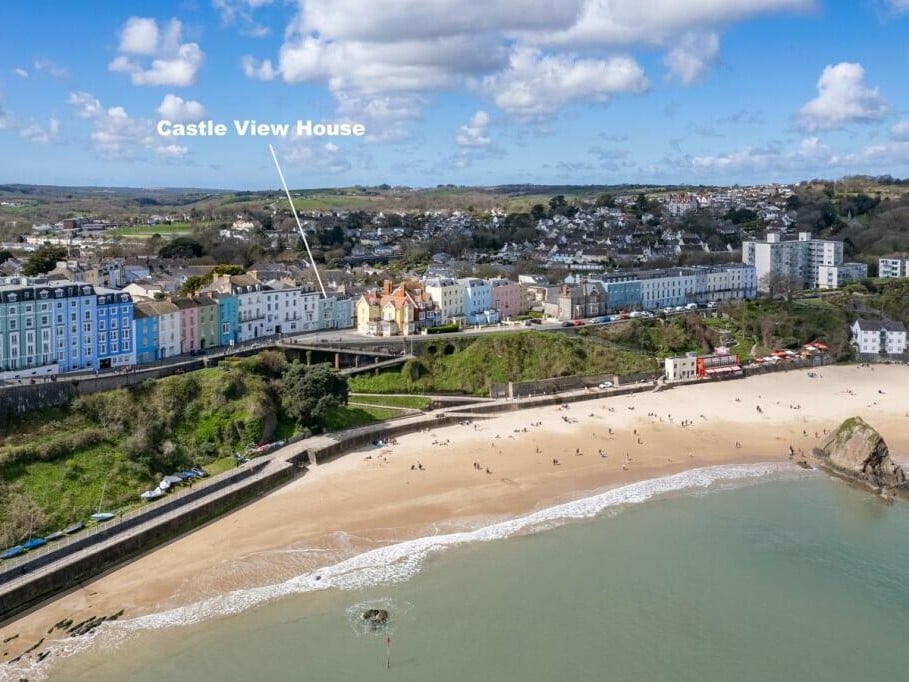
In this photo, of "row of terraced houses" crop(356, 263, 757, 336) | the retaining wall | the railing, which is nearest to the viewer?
the retaining wall

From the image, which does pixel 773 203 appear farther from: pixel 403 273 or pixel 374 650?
pixel 374 650

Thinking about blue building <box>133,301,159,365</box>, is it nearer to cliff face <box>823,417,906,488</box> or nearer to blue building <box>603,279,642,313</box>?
cliff face <box>823,417,906,488</box>

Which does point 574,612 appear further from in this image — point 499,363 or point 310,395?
point 499,363

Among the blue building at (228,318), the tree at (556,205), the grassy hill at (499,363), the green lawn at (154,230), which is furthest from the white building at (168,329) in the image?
the tree at (556,205)

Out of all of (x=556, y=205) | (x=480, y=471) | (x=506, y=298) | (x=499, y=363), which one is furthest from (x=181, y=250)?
(x=556, y=205)

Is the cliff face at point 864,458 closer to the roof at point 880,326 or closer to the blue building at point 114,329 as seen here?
the roof at point 880,326

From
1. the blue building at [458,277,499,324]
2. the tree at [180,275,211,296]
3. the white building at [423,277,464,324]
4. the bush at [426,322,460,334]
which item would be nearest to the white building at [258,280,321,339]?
the tree at [180,275,211,296]

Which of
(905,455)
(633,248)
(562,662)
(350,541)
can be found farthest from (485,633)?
(633,248)
